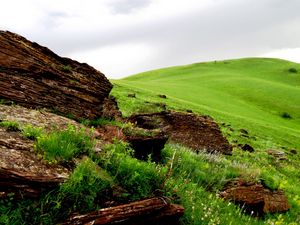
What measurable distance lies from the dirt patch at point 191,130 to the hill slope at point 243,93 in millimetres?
16789

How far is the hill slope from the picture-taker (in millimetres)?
52312

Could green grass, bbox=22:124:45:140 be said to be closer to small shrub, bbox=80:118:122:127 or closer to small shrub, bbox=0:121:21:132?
small shrub, bbox=0:121:21:132

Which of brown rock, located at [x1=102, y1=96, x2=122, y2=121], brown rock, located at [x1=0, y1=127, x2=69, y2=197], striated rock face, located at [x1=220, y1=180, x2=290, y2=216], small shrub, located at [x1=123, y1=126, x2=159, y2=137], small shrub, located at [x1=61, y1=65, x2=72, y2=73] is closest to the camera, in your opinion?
brown rock, located at [x1=0, y1=127, x2=69, y2=197]

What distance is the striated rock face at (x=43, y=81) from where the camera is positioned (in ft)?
36.5

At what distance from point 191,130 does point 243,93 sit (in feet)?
230

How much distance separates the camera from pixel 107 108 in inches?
563

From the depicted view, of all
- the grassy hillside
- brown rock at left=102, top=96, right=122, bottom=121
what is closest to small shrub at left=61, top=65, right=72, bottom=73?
brown rock at left=102, top=96, right=122, bottom=121

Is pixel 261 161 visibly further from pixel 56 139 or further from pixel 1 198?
pixel 1 198

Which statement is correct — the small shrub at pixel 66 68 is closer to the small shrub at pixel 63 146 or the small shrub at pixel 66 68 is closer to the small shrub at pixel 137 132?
the small shrub at pixel 137 132

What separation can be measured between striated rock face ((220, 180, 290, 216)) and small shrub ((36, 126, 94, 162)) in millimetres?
4100

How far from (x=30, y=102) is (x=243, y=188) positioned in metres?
6.06

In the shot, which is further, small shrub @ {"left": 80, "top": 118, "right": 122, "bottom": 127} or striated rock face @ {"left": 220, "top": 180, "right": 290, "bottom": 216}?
small shrub @ {"left": 80, "top": 118, "right": 122, "bottom": 127}

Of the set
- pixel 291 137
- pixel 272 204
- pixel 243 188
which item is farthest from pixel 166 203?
pixel 291 137

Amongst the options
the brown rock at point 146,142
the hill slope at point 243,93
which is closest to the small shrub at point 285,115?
the hill slope at point 243,93
